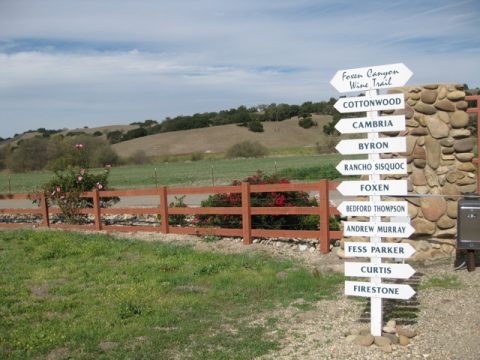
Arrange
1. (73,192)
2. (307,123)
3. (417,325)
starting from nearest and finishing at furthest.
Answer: (417,325) < (73,192) < (307,123)

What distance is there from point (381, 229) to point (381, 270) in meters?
0.40

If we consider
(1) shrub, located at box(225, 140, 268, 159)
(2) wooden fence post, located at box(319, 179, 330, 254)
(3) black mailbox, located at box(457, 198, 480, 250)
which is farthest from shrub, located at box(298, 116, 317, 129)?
(3) black mailbox, located at box(457, 198, 480, 250)

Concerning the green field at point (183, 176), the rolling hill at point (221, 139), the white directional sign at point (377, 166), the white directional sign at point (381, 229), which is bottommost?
the green field at point (183, 176)

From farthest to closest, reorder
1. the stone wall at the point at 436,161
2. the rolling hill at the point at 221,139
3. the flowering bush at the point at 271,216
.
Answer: the rolling hill at the point at 221,139 < the flowering bush at the point at 271,216 < the stone wall at the point at 436,161

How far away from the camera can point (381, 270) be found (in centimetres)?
552

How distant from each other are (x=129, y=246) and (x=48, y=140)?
72.5m

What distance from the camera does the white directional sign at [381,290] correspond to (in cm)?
541

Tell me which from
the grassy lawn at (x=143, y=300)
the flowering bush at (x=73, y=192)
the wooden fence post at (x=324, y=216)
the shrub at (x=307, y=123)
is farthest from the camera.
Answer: the shrub at (x=307, y=123)

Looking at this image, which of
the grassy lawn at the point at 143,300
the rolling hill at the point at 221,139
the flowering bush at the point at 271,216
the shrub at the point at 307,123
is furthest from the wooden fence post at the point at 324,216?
the shrub at the point at 307,123

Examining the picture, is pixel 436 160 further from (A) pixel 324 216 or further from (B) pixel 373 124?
(B) pixel 373 124

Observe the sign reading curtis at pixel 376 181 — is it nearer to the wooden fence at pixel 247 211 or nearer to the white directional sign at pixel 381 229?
the white directional sign at pixel 381 229

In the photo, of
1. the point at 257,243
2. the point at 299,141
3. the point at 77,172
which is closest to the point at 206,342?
the point at 257,243

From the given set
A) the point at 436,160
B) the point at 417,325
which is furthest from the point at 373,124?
the point at 436,160

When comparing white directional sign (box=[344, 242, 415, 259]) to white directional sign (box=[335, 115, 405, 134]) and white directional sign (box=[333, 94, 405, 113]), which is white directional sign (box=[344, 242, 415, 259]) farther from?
white directional sign (box=[333, 94, 405, 113])
